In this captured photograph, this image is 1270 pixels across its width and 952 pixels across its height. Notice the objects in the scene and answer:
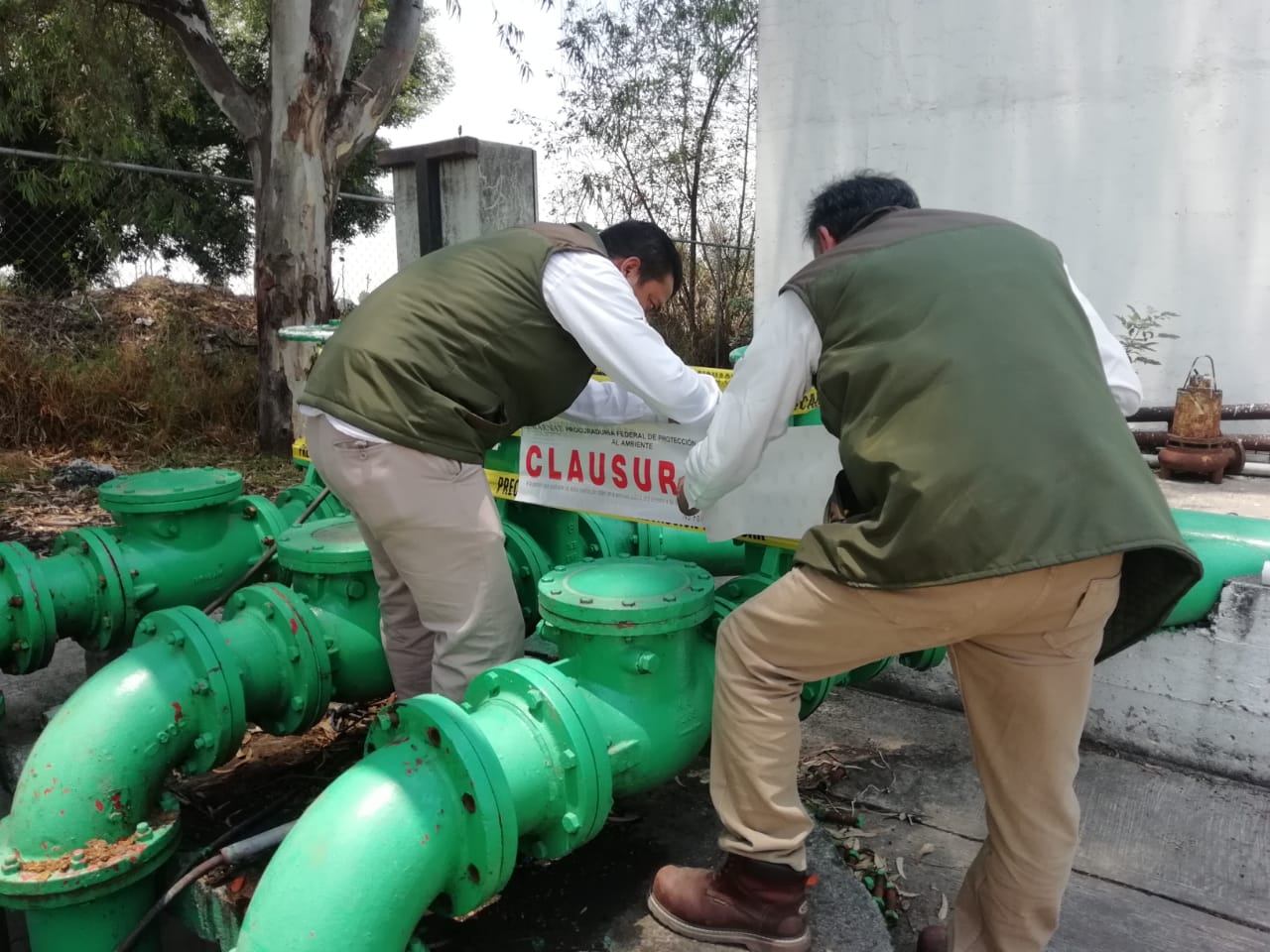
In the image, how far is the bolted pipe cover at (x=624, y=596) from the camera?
1987 millimetres

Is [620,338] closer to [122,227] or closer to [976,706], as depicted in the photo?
[976,706]

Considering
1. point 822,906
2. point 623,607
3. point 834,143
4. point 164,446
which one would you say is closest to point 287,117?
point 164,446

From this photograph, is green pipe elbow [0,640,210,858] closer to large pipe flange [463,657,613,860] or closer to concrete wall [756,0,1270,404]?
large pipe flange [463,657,613,860]

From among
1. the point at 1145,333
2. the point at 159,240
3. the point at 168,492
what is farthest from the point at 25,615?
Answer: the point at 159,240

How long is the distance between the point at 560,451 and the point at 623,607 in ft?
2.51

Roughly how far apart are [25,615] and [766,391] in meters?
2.19

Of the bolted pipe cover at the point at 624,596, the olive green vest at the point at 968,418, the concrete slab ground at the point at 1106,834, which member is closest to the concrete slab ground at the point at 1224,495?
the concrete slab ground at the point at 1106,834

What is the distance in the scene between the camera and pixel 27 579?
271 centimetres

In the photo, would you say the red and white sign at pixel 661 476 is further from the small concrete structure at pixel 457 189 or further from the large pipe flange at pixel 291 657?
the small concrete structure at pixel 457 189

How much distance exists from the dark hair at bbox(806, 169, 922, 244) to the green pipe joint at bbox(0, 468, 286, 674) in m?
2.12

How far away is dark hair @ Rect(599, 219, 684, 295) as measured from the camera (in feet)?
8.20

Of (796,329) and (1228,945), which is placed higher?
(796,329)

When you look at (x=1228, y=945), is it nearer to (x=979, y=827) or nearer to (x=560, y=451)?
(x=979, y=827)

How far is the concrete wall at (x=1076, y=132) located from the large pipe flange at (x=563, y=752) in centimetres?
310
